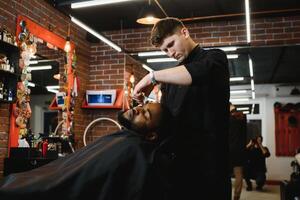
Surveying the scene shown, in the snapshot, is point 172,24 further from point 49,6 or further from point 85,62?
point 85,62

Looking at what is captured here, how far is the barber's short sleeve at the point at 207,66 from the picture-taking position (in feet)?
5.08

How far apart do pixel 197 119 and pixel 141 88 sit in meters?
0.29

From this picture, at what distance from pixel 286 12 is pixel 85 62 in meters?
3.11

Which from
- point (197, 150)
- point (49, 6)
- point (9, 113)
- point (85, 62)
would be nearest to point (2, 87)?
point (9, 113)

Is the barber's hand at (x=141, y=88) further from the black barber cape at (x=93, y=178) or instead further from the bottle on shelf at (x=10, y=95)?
the bottle on shelf at (x=10, y=95)

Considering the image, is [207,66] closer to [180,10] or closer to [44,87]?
[44,87]

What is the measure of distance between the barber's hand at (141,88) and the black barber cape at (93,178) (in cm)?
30

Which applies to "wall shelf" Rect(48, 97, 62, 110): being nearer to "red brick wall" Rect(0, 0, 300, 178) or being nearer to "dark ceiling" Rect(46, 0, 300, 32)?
"red brick wall" Rect(0, 0, 300, 178)

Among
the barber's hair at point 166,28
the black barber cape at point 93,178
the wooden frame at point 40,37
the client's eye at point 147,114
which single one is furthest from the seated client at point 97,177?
the wooden frame at point 40,37

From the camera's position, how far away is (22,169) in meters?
3.74

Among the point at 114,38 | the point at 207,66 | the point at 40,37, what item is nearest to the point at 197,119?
the point at 207,66

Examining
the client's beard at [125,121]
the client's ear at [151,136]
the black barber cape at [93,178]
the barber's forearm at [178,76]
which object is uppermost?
the barber's forearm at [178,76]

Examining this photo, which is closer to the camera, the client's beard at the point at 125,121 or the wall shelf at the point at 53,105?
the client's beard at the point at 125,121

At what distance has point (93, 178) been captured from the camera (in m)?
1.34
